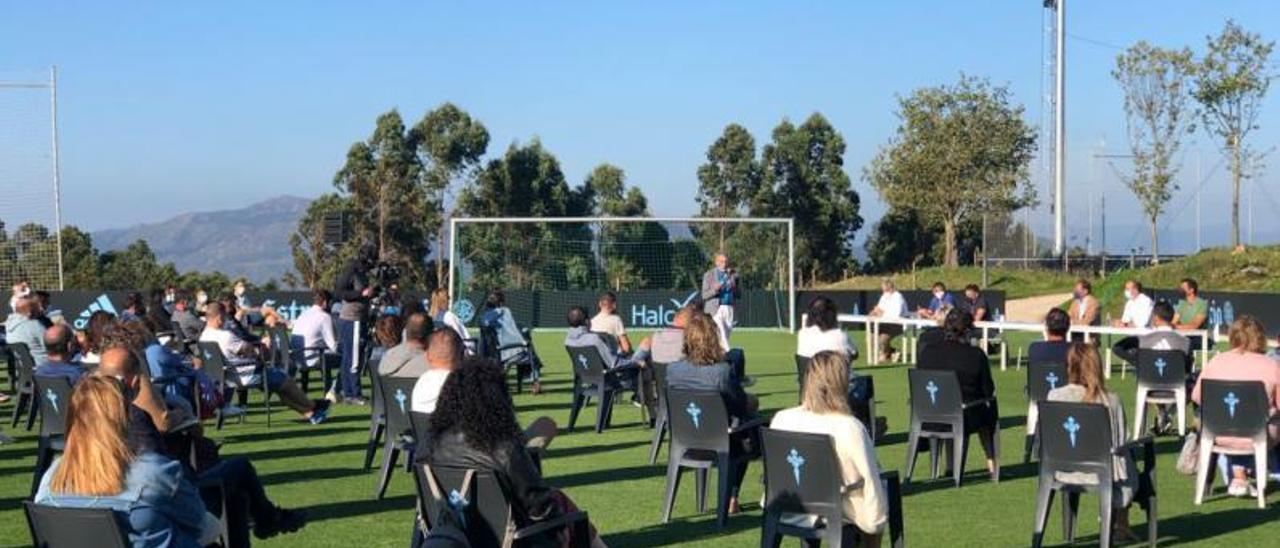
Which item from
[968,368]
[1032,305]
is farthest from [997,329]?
[1032,305]

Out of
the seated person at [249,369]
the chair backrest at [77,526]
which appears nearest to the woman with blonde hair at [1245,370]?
the chair backrest at [77,526]

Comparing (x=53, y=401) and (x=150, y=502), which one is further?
(x=53, y=401)

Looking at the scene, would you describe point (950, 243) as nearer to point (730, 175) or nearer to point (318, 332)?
point (730, 175)

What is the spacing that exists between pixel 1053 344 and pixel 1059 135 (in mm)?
34931

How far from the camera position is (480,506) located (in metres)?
5.75

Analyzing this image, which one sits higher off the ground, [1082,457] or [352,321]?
[352,321]

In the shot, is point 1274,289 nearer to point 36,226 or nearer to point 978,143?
point 978,143

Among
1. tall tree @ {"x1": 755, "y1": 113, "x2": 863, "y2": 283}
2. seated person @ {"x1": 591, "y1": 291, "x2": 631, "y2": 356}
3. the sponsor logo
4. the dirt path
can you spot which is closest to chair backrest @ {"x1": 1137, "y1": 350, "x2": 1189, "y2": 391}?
seated person @ {"x1": 591, "y1": 291, "x2": 631, "y2": 356}

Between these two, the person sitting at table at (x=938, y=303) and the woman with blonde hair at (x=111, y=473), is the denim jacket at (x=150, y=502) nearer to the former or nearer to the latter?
the woman with blonde hair at (x=111, y=473)

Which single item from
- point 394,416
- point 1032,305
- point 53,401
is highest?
point 53,401

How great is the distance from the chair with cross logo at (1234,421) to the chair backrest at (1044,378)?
1173mm

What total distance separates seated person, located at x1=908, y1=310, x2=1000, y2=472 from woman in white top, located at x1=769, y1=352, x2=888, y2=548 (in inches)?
143

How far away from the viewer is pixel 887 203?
152 ft

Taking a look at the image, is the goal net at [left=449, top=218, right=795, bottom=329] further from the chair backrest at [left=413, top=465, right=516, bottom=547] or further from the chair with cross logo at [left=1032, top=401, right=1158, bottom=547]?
the chair backrest at [left=413, top=465, right=516, bottom=547]
